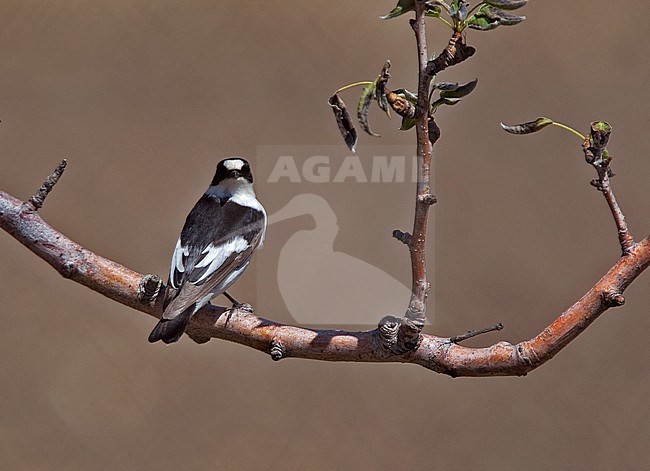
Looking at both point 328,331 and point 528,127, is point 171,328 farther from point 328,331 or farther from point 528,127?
point 528,127

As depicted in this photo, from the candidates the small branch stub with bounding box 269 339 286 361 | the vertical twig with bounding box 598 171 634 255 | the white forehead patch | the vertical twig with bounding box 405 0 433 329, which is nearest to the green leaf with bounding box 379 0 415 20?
the vertical twig with bounding box 405 0 433 329

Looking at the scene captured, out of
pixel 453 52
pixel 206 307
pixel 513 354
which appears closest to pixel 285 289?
pixel 206 307

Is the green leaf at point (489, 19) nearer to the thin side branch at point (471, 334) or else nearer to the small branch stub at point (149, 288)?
the thin side branch at point (471, 334)

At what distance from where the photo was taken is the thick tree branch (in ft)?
2.36

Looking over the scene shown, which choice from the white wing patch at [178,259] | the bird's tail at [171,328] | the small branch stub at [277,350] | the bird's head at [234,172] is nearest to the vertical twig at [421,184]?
the small branch stub at [277,350]

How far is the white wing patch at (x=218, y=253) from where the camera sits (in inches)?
47.9

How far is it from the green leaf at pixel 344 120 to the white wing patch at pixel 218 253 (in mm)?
524

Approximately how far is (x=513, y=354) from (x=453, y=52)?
30 cm

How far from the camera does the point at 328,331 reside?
862 mm

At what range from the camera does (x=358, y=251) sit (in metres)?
1.64

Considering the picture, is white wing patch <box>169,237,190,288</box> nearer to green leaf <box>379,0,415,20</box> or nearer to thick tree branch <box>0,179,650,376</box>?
thick tree branch <box>0,179,650,376</box>

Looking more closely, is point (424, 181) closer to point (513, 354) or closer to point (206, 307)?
point (513, 354)

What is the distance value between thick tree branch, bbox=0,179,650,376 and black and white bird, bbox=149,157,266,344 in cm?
3

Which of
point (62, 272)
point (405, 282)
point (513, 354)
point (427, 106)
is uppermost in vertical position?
point (405, 282)
